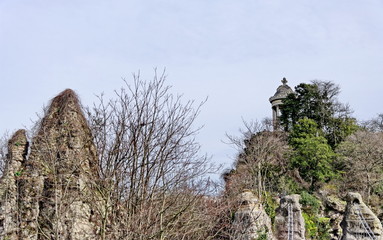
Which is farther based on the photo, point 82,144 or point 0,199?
point 0,199

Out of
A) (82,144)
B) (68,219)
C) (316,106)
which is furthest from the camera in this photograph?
(316,106)

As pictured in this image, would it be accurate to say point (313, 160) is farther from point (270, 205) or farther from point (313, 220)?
point (270, 205)

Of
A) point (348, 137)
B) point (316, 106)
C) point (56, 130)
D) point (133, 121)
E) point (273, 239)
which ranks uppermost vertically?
point (316, 106)

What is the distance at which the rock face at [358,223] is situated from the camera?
961 centimetres

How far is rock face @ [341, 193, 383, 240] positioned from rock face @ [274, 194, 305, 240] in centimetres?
672

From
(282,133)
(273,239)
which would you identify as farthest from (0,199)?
(282,133)

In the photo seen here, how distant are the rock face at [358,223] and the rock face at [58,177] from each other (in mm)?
6034

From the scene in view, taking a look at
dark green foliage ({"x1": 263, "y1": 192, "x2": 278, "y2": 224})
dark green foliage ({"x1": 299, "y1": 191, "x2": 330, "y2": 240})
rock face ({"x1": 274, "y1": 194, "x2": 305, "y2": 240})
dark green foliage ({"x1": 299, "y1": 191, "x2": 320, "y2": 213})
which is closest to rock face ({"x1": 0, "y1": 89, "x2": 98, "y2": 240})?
rock face ({"x1": 274, "y1": 194, "x2": 305, "y2": 240})

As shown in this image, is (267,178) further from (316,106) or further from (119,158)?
(119,158)

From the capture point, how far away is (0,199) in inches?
500

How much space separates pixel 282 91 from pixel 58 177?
32398 mm

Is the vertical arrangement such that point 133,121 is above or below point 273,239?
above

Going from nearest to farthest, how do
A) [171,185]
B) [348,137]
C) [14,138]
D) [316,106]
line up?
[171,185], [14,138], [348,137], [316,106]

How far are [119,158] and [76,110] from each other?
12.7 ft
